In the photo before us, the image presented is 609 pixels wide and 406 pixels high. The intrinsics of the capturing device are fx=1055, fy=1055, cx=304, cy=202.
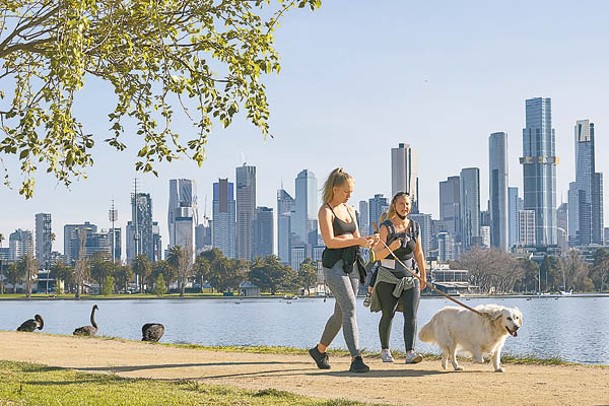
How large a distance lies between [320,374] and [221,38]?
3983 mm

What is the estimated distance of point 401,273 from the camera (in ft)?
42.6

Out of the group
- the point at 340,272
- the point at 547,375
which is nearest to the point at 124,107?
the point at 340,272

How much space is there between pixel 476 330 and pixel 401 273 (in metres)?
1.15

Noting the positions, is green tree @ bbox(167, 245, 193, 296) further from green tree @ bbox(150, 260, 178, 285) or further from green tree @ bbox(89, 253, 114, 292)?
green tree @ bbox(89, 253, 114, 292)

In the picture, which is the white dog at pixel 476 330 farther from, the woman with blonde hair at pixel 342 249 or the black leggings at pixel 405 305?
the woman with blonde hair at pixel 342 249

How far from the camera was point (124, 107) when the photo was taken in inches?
488

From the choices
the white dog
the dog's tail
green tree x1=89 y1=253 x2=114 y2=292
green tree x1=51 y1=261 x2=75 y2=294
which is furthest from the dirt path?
green tree x1=51 y1=261 x2=75 y2=294

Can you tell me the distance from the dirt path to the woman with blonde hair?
0.61 metres

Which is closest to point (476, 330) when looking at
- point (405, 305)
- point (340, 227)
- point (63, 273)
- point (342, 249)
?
point (405, 305)

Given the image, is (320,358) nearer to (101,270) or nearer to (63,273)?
(101,270)

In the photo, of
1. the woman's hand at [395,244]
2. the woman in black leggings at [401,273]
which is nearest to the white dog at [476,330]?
the woman in black leggings at [401,273]

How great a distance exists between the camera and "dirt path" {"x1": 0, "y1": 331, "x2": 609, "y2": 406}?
10.3 m

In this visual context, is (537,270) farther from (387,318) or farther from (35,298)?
(387,318)

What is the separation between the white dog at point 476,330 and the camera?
40.9 ft
